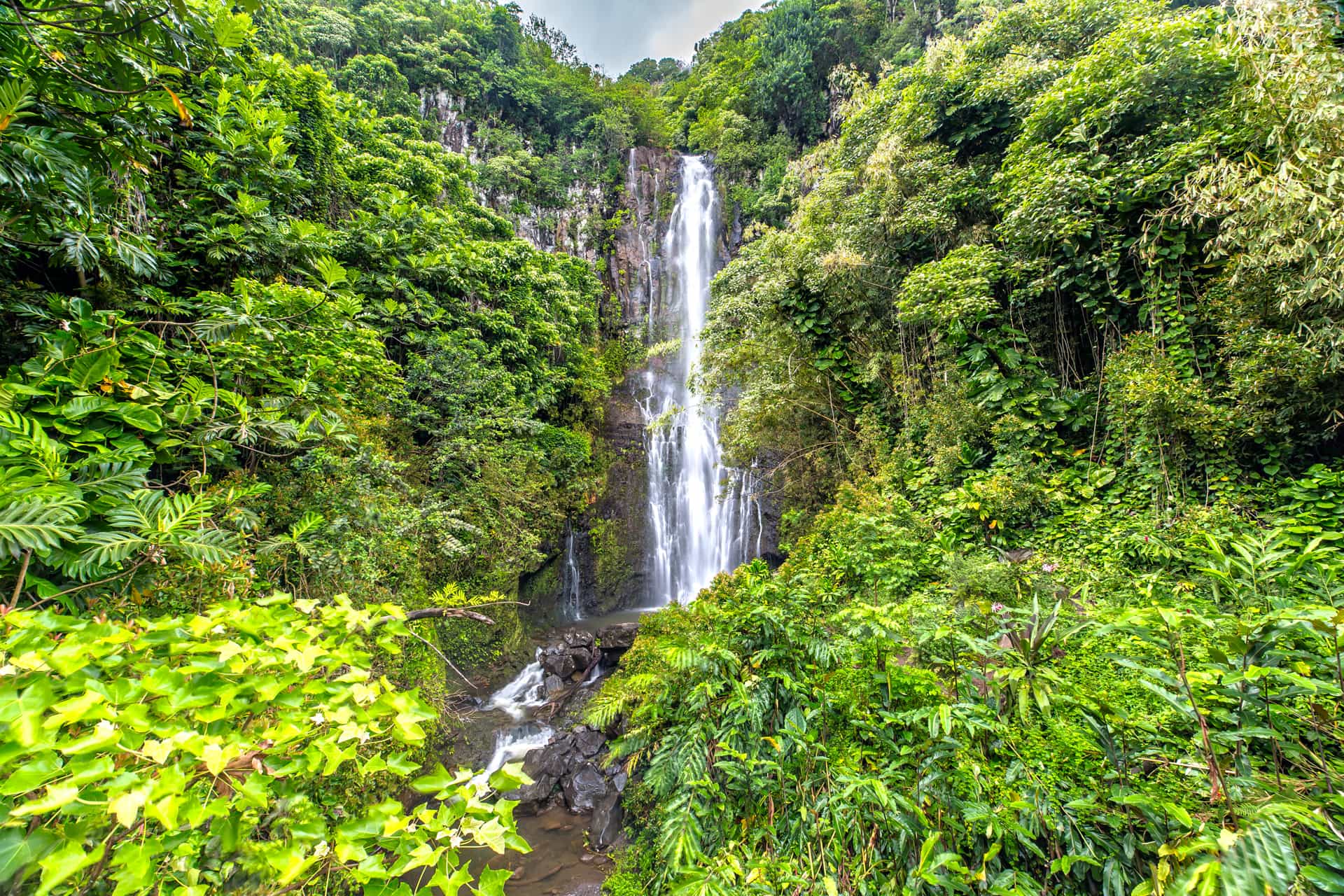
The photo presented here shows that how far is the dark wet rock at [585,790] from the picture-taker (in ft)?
17.7

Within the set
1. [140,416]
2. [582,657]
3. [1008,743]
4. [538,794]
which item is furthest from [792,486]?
[140,416]

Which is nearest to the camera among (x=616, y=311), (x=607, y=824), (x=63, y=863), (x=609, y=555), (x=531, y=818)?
(x=63, y=863)

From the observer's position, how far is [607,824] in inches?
197

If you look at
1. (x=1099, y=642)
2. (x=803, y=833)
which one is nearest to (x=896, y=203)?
(x=1099, y=642)

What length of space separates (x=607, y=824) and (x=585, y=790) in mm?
596

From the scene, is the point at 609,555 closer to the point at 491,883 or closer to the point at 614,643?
the point at 614,643

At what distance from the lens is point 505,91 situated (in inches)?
744

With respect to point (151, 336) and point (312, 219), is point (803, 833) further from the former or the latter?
point (312, 219)

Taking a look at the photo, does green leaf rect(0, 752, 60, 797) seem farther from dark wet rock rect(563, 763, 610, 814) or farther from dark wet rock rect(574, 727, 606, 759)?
dark wet rock rect(574, 727, 606, 759)

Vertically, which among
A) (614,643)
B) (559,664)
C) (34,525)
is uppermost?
(34,525)

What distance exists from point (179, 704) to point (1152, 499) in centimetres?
621

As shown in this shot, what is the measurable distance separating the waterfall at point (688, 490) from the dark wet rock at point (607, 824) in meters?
6.43

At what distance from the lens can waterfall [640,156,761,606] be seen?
490 inches

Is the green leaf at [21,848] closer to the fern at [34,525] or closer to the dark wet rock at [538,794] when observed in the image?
the fern at [34,525]
